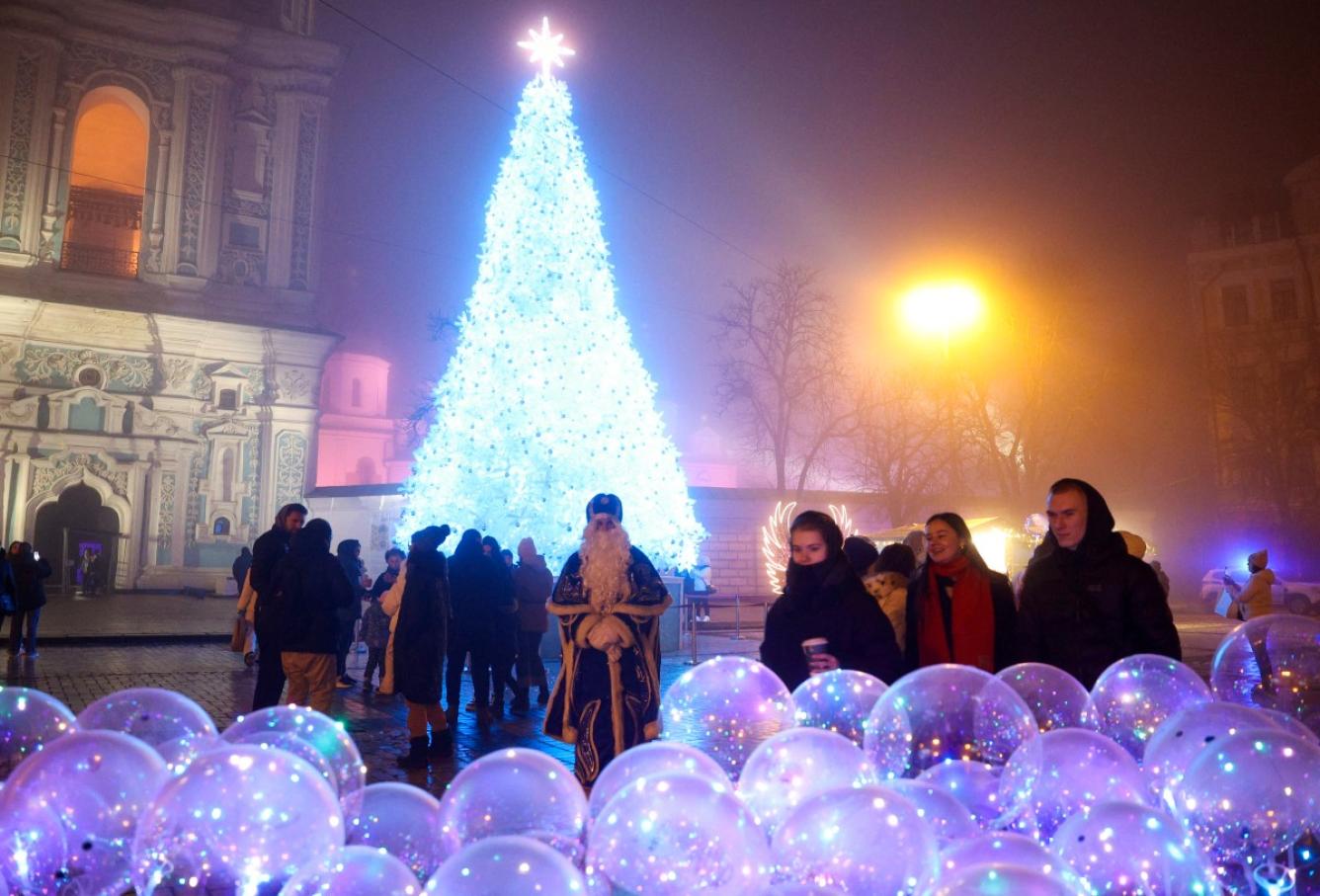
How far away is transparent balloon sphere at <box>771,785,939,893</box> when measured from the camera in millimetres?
3035

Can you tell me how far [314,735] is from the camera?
171 inches

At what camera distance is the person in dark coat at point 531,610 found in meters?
11.9

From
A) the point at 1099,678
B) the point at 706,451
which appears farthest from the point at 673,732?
the point at 706,451

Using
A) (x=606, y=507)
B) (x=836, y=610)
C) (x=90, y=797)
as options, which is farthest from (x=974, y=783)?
(x=90, y=797)

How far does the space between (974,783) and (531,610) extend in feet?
28.0

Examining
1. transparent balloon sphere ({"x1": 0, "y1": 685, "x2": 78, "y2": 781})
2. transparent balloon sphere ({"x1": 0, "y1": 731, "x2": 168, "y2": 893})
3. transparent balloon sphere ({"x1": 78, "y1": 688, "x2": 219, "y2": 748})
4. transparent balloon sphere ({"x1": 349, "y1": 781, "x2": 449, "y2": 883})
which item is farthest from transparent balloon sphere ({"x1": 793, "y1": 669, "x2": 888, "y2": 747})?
transparent balloon sphere ({"x1": 0, "y1": 685, "x2": 78, "y2": 781})

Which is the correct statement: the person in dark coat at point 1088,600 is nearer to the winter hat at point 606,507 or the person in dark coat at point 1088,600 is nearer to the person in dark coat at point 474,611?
the winter hat at point 606,507

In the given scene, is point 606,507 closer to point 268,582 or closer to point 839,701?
point 839,701

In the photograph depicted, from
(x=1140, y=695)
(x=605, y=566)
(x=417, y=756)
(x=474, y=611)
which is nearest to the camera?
(x=1140, y=695)

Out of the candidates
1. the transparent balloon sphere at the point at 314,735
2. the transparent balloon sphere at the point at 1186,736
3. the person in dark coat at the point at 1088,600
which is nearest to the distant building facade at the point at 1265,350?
the person in dark coat at the point at 1088,600

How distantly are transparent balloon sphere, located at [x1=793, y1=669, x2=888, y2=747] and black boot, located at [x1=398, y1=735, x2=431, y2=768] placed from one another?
13.5 feet

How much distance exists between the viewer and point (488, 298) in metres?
21.0

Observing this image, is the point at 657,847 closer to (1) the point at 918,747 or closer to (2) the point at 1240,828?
(1) the point at 918,747

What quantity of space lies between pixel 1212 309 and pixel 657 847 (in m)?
50.6
